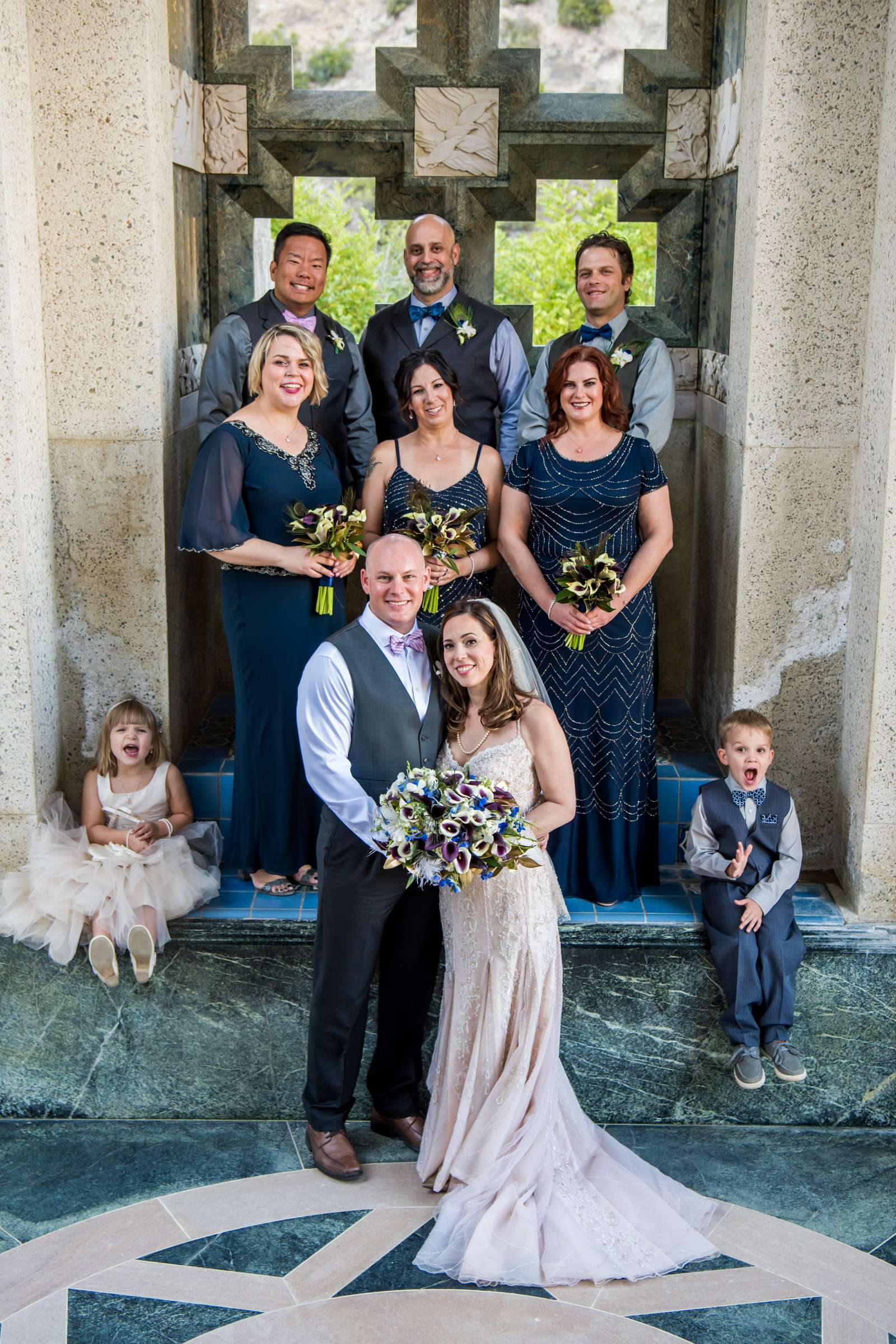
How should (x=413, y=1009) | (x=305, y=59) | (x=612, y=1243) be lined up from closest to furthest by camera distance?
(x=612, y=1243) < (x=413, y=1009) < (x=305, y=59)

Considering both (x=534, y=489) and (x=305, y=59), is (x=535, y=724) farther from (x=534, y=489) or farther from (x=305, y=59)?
(x=305, y=59)

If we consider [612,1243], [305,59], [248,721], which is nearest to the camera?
[612,1243]

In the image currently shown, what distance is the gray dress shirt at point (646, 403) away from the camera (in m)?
5.30

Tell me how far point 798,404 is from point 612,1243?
9.38 ft

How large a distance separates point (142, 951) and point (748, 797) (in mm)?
2047

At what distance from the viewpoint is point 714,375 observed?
600 cm

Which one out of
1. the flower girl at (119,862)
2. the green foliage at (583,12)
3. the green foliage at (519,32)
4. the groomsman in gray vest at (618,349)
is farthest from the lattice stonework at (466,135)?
the green foliage at (583,12)

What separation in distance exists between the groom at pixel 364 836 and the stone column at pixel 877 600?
1.59m

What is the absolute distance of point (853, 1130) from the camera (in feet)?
16.3

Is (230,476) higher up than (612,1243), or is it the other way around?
(230,476)

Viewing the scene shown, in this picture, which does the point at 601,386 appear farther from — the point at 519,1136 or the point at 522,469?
the point at 519,1136

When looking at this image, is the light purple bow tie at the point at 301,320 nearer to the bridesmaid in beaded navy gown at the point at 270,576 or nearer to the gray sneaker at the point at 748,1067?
the bridesmaid in beaded navy gown at the point at 270,576

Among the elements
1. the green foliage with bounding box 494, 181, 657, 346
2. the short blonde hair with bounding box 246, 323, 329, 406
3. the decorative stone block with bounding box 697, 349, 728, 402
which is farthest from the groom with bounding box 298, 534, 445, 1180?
the green foliage with bounding box 494, 181, 657, 346

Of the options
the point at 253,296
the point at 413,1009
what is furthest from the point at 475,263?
the point at 413,1009
